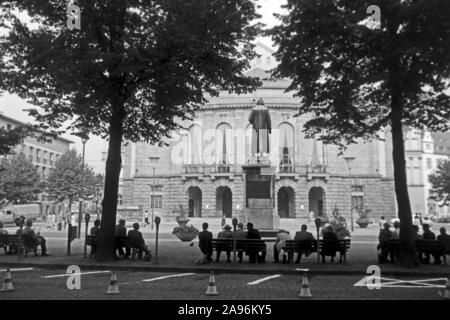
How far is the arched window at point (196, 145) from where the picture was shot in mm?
61031

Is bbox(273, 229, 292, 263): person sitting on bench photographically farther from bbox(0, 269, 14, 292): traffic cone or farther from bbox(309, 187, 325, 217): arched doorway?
bbox(309, 187, 325, 217): arched doorway

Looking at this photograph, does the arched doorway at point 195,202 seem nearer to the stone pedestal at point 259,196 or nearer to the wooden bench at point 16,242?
the stone pedestal at point 259,196

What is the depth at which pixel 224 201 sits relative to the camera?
206ft

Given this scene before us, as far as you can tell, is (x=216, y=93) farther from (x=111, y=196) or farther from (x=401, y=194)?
(x=401, y=194)

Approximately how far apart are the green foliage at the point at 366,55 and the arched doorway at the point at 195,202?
47.3m

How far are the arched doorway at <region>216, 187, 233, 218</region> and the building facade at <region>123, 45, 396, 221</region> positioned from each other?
0.45 ft

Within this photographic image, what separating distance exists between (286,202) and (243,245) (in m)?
47.3

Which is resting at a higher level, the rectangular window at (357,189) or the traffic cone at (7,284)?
the rectangular window at (357,189)

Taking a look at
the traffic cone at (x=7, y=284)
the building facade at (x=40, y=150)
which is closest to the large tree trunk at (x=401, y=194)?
the traffic cone at (x=7, y=284)

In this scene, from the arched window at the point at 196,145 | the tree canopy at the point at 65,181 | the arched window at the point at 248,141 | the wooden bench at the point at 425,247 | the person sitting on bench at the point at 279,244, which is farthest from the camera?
the tree canopy at the point at 65,181

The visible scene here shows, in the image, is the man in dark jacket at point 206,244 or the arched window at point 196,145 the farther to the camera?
the arched window at point 196,145

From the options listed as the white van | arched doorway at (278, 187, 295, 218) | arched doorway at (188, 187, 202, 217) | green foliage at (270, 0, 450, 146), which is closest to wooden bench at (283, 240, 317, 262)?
green foliage at (270, 0, 450, 146)
